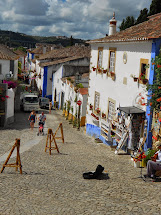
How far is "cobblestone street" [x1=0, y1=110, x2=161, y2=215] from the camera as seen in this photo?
8.02 meters

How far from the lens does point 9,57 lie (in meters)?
42.2

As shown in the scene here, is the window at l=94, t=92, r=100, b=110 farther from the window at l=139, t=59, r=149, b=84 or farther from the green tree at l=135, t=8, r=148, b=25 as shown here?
the green tree at l=135, t=8, r=148, b=25

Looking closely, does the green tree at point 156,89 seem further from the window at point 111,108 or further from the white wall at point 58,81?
the white wall at point 58,81

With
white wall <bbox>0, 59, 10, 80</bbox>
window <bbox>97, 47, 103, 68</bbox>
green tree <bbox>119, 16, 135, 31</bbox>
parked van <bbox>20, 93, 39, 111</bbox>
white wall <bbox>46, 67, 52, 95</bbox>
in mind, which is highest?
green tree <bbox>119, 16, 135, 31</bbox>

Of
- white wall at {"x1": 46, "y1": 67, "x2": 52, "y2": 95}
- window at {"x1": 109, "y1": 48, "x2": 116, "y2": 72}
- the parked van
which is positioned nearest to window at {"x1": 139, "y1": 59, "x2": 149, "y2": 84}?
window at {"x1": 109, "y1": 48, "x2": 116, "y2": 72}

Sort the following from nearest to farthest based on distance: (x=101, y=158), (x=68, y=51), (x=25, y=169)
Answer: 1. (x=25, y=169)
2. (x=101, y=158)
3. (x=68, y=51)

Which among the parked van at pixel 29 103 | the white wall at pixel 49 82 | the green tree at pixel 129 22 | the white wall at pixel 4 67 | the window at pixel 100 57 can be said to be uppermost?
the green tree at pixel 129 22

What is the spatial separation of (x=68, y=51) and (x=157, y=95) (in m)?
40.1

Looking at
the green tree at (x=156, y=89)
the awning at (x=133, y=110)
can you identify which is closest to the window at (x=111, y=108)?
the awning at (x=133, y=110)

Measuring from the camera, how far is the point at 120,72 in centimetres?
1750

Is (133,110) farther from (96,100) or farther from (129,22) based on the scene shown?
(129,22)

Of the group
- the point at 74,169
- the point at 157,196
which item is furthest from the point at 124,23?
the point at 157,196

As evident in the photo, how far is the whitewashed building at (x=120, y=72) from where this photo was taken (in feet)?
47.1

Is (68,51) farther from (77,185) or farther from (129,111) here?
(77,185)
